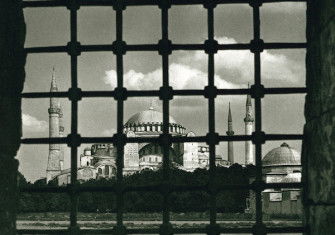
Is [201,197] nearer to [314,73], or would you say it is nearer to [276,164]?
[276,164]

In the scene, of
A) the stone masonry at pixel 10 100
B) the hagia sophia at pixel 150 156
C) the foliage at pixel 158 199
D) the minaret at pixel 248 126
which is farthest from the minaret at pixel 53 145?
the stone masonry at pixel 10 100

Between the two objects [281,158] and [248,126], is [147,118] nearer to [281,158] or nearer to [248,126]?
[248,126]

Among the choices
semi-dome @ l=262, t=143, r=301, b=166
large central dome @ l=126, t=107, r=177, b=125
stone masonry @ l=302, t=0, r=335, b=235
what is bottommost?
stone masonry @ l=302, t=0, r=335, b=235

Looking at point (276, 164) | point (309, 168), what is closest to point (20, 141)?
point (309, 168)

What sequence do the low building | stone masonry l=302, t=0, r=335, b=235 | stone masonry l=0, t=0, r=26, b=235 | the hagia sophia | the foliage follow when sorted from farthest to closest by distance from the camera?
the hagia sophia, the foliage, the low building, stone masonry l=0, t=0, r=26, b=235, stone masonry l=302, t=0, r=335, b=235

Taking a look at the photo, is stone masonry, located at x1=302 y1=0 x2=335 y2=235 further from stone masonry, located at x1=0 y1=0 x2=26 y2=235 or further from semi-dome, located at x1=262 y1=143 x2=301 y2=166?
semi-dome, located at x1=262 y1=143 x2=301 y2=166

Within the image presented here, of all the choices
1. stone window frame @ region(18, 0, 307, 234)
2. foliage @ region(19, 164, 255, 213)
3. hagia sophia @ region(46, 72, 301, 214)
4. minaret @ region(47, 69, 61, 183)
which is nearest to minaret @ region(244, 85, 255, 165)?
hagia sophia @ region(46, 72, 301, 214)

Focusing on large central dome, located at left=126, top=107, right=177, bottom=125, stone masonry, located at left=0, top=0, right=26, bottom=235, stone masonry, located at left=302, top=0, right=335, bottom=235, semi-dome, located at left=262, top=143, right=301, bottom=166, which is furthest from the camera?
large central dome, located at left=126, top=107, right=177, bottom=125

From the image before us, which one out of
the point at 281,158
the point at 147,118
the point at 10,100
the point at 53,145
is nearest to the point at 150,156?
the point at 147,118
